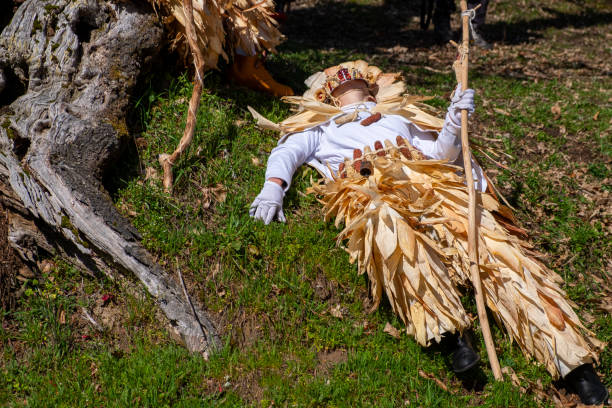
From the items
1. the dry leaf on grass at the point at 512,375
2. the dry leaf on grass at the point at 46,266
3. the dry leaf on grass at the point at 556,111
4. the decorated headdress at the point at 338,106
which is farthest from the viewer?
the dry leaf on grass at the point at 556,111

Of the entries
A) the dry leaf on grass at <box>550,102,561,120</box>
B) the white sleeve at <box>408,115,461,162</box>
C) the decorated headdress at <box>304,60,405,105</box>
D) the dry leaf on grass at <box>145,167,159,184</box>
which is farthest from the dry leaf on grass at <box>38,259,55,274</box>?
the dry leaf on grass at <box>550,102,561,120</box>

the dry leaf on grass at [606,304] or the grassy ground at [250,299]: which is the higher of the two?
the grassy ground at [250,299]

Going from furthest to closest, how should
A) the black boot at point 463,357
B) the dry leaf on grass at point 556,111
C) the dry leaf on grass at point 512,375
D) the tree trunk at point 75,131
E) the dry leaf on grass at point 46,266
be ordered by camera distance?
the dry leaf on grass at point 556,111, the dry leaf on grass at point 46,266, the tree trunk at point 75,131, the dry leaf on grass at point 512,375, the black boot at point 463,357

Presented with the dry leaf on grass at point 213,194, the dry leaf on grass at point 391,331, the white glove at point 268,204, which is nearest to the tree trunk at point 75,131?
the dry leaf on grass at point 213,194

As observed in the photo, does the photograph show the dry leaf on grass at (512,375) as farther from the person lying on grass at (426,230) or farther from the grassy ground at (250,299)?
the person lying on grass at (426,230)

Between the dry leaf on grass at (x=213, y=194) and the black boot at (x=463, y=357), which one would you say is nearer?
the black boot at (x=463, y=357)

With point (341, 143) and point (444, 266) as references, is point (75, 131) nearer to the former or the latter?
point (341, 143)

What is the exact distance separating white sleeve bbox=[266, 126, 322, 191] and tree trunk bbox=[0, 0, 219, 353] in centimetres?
120

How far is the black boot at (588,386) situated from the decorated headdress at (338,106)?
2.14 meters

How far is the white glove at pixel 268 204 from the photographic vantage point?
3.81 metres

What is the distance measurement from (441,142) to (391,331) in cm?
149

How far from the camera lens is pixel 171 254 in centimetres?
358

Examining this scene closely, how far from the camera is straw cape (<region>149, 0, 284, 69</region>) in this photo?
4379 mm

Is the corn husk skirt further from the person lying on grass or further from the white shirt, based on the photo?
the white shirt
